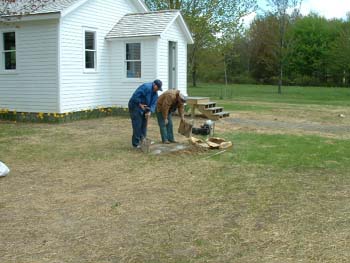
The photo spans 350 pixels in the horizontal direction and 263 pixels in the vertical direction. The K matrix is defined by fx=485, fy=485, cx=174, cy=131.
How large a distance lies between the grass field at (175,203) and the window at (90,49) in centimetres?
620

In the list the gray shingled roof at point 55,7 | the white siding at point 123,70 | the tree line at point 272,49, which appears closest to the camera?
the gray shingled roof at point 55,7

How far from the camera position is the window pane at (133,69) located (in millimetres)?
17703

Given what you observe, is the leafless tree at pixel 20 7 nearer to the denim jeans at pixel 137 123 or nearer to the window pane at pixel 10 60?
the window pane at pixel 10 60

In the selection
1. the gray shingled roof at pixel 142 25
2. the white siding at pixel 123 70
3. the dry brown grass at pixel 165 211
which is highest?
the gray shingled roof at pixel 142 25

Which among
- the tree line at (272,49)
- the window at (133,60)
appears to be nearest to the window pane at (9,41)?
the window at (133,60)

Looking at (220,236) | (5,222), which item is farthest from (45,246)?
(220,236)

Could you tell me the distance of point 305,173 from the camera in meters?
8.07

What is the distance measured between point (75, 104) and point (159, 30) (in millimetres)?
3899

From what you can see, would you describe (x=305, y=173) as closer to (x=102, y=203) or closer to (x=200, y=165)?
(x=200, y=165)

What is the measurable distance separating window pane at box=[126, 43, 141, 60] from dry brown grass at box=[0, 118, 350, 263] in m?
8.55

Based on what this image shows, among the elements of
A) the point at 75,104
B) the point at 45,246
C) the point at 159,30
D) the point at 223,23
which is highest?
the point at 223,23

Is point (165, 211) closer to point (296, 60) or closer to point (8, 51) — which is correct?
point (8, 51)

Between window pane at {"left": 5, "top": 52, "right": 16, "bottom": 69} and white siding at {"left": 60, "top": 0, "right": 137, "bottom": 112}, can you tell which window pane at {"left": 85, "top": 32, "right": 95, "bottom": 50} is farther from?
window pane at {"left": 5, "top": 52, "right": 16, "bottom": 69}

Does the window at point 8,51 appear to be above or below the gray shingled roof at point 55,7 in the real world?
below
